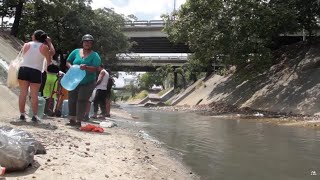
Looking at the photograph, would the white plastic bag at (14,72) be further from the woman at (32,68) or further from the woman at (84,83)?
the woman at (84,83)

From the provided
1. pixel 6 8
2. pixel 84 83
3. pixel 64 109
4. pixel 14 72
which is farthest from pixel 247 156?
pixel 6 8

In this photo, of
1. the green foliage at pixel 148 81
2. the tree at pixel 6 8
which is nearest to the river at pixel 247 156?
the tree at pixel 6 8

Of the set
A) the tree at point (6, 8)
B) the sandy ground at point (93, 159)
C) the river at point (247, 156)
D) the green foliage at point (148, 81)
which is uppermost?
the tree at point (6, 8)

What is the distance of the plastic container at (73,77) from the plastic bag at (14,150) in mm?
3889

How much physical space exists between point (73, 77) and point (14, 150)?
4393mm

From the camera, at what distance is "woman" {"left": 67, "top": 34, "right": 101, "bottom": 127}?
8.62 metres

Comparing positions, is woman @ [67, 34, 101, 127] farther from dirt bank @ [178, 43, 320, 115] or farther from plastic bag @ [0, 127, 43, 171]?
dirt bank @ [178, 43, 320, 115]

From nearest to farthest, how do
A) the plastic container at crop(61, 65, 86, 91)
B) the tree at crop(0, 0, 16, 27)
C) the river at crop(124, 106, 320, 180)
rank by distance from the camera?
1. the river at crop(124, 106, 320, 180)
2. the plastic container at crop(61, 65, 86, 91)
3. the tree at crop(0, 0, 16, 27)

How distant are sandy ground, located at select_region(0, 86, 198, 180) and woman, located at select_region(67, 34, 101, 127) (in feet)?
1.55

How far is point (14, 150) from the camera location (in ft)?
14.2

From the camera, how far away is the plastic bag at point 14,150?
429 centimetres

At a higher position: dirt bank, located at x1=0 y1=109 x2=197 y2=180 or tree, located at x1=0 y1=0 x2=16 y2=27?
tree, located at x1=0 y1=0 x2=16 y2=27

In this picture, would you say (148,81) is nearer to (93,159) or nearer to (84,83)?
(84,83)

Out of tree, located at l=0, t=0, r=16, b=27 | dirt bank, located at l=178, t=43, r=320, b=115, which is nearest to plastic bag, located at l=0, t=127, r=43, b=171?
dirt bank, located at l=178, t=43, r=320, b=115
